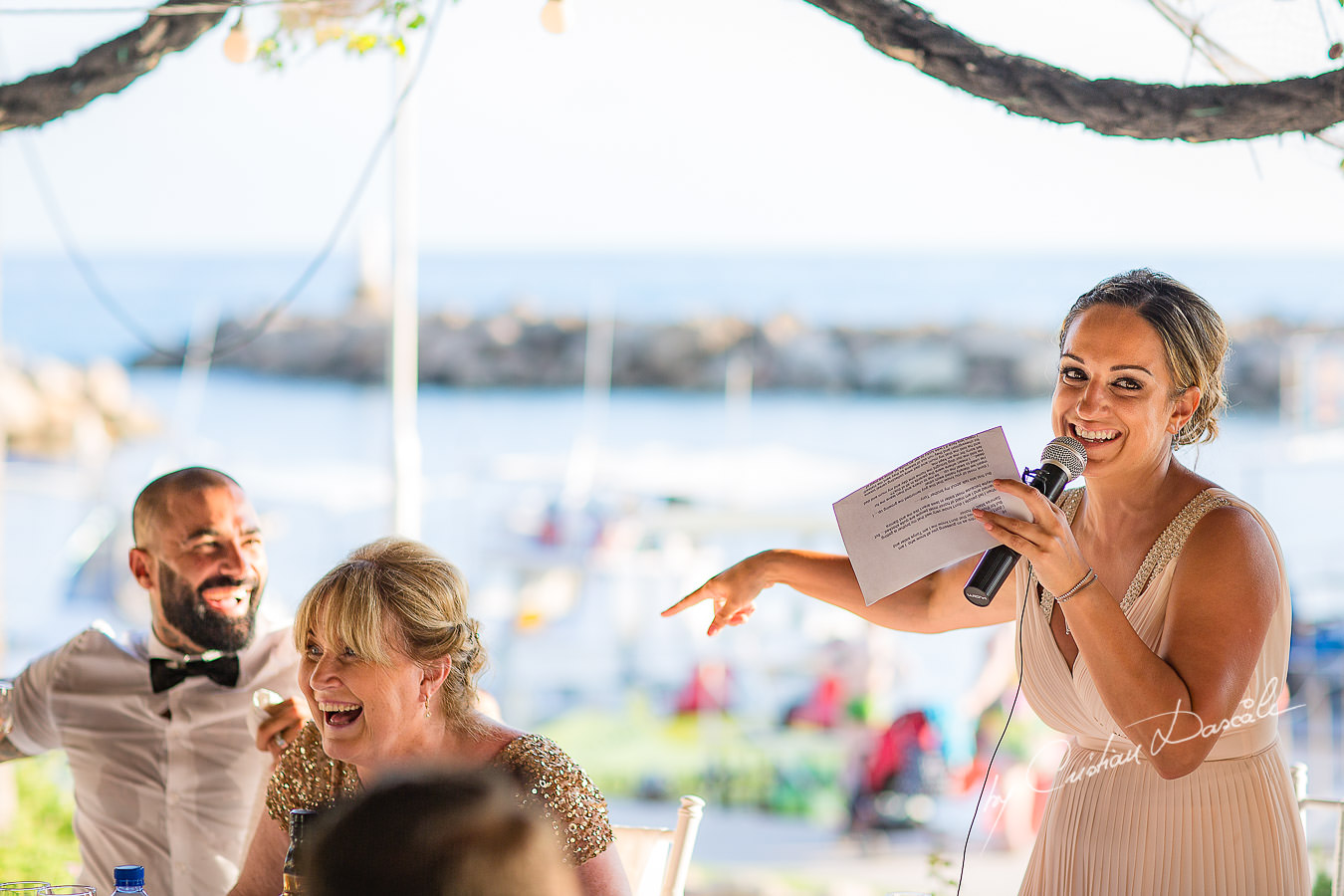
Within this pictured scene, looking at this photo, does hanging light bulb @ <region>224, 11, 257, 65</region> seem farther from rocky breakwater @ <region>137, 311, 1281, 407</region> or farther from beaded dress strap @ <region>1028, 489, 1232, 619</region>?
rocky breakwater @ <region>137, 311, 1281, 407</region>

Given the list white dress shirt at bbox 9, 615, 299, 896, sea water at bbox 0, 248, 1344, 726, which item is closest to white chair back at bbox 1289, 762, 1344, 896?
sea water at bbox 0, 248, 1344, 726

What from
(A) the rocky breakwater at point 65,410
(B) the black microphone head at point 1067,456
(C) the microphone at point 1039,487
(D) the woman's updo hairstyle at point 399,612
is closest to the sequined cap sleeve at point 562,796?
(D) the woman's updo hairstyle at point 399,612

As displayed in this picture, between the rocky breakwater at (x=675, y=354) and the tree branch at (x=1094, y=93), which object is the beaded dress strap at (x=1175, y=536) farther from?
the rocky breakwater at (x=675, y=354)

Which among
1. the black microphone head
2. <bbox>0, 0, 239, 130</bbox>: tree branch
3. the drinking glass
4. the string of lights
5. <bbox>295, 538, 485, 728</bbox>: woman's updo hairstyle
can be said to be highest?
<bbox>0, 0, 239, 130</bbox>: tree branch

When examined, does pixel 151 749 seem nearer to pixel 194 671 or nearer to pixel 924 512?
pixel 194 671

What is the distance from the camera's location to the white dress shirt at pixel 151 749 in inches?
108

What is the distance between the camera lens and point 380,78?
5504 mm

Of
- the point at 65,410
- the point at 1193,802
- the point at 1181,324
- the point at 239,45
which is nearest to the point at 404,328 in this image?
the point at 239,45

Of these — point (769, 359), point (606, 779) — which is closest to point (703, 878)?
point (606, 779)

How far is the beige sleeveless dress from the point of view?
1798 mm

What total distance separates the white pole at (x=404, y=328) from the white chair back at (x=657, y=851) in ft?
9.59

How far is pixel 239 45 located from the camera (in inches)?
115

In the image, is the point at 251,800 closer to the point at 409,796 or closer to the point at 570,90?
the point at 409,796

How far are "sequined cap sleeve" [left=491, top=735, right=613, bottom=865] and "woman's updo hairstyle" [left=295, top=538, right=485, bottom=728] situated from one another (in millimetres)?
164
